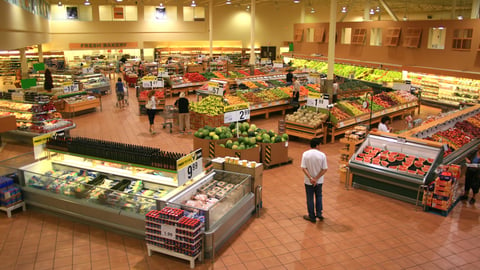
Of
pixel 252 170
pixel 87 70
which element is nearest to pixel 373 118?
pixel 252 170

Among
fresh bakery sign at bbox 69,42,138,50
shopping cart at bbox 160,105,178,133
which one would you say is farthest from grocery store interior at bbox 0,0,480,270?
fresh bakery sign at bbox 69,42,138,50

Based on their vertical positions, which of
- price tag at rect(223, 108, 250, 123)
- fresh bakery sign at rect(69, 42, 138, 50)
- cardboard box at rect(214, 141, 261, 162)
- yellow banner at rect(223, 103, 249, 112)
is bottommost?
cardboard box at rect(214, 141, 261, 162)

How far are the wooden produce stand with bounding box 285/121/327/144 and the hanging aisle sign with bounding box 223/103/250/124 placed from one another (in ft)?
8.70

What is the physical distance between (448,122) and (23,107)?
12202 mm

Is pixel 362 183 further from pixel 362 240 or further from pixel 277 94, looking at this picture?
pixel 277 94

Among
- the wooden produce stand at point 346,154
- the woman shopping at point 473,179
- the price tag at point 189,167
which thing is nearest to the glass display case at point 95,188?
the price tag at point 189,167

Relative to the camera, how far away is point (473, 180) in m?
7.60

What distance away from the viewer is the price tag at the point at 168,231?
5.30m

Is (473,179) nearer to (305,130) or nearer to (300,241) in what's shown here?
(300,241)

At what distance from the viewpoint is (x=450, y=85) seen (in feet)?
57.7

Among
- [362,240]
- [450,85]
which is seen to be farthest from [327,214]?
[450,85]

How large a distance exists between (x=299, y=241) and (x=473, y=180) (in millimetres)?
4065

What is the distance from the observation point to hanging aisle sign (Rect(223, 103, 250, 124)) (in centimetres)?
873

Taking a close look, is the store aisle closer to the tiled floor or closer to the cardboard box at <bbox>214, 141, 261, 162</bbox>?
the tiled floor
